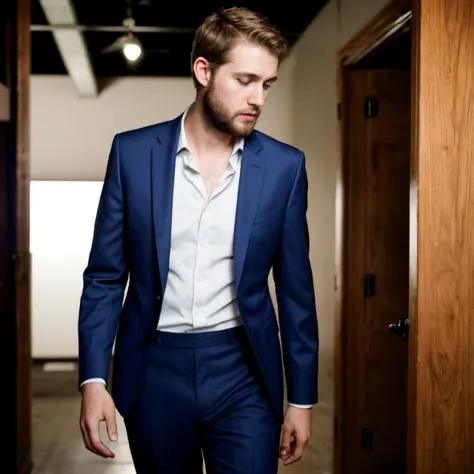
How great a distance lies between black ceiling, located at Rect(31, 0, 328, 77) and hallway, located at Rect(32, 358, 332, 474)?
2.63 m

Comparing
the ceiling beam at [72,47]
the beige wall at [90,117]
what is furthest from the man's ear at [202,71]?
the beige wall at [90,117]

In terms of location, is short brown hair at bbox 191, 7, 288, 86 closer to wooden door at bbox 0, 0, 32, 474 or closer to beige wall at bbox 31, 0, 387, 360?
wooden door at bbox 0, 0, 32, 474

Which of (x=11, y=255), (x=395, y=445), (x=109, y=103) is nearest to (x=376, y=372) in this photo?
(x=395, y=445)

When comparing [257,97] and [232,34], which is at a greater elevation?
[232,34]

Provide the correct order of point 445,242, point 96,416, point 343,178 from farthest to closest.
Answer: point 343,178, point 445,242, point 96,416

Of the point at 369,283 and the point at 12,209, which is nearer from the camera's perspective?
the point at 12,209

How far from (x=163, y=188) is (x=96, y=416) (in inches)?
19.9

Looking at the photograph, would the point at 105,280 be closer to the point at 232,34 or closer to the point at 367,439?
the point at 232,34

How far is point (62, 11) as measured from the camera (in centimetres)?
469

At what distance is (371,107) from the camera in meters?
3.33

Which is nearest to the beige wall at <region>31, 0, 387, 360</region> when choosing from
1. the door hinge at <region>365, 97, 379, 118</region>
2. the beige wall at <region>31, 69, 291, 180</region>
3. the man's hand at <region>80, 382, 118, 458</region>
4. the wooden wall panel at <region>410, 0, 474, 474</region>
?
the beige wall at <region>31, 69, 291, 180</region>

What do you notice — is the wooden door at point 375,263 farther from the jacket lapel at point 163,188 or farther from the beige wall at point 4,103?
the jacket lapel at point 163,188

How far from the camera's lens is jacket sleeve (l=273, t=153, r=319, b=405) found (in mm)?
1731

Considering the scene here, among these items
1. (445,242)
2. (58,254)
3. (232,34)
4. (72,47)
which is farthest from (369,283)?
(58,254)
